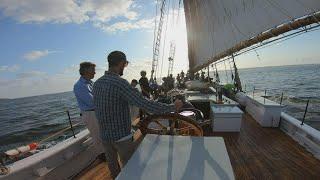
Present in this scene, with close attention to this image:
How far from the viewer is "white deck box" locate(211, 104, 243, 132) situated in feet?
19.8

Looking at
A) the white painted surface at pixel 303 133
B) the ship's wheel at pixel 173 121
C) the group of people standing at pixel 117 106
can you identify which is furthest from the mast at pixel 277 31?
the group of people standing at pixel 117 106

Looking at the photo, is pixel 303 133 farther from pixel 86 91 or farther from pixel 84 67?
pixel 84 67

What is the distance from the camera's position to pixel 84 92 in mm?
4242

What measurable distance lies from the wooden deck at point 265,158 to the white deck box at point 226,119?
0.54 feet

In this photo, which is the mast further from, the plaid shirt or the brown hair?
the brown hair

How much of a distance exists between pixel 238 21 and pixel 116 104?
7.13 meters

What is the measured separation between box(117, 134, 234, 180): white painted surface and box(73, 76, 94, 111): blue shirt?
86.5 inches

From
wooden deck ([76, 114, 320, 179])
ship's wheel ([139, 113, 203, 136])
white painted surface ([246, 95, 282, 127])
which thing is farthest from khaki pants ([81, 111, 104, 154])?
white painted surface ([246, 95, 282, 127])

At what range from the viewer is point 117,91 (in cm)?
246

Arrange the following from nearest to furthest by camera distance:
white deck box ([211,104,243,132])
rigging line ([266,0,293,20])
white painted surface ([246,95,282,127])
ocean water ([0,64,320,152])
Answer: rigging line ([266,0,293,20])
white deck box ([211,104,243,132])
white painted surface ([246,95,282,127])
ocean water ([0,64,320,152])

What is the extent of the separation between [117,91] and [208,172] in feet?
3.87

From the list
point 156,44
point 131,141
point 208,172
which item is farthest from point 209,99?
point 156,44

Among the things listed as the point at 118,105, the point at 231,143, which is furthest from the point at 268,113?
the point at 118,105

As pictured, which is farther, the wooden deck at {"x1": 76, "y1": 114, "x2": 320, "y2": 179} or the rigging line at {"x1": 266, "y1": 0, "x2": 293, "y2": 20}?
the rigging line at {"x1": 266, "y1": 0, "x2": 293, "y2": 20}
